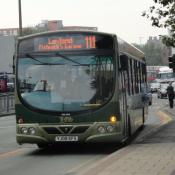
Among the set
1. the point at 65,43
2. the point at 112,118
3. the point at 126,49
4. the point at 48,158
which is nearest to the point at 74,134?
the point at 48,158

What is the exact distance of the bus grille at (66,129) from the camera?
15.6m

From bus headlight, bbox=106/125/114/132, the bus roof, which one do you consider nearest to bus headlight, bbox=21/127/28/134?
bus headlight, bbox=106/125/114/132

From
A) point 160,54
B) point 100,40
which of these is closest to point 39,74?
point 100,40

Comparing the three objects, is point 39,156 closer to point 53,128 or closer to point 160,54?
point 53,128

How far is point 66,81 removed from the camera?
15.8 meters

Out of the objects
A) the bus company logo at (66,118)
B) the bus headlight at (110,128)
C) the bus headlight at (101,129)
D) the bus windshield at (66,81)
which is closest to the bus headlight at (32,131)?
the bus windshield at (66,81)

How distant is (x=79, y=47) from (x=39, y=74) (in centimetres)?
118

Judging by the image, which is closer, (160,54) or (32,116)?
(32,116)

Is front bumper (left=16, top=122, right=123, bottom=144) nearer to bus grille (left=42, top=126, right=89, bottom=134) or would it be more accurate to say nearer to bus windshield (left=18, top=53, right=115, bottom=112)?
bus grille (left=42, top=126, right=89, bottom=134)

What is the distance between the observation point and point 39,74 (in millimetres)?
16000

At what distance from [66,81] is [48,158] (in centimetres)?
188

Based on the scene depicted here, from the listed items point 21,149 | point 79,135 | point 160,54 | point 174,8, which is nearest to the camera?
point 79,135

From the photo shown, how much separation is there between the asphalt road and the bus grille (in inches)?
22.7

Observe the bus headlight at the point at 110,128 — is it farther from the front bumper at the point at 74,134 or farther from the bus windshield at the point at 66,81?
the bus windshield at the point at 66,81
